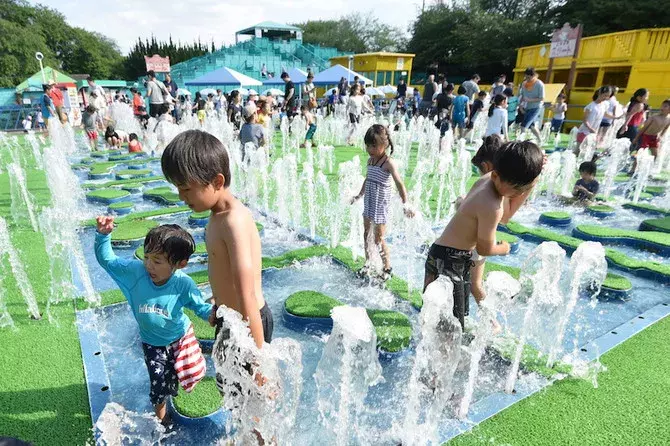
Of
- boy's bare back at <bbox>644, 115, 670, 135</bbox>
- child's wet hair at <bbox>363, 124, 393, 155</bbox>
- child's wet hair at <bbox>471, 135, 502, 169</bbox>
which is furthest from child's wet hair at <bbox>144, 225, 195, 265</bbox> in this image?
boy's bare back at <bbox>644, 115, 670, 135</bbox>

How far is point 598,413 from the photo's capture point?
8.46ft

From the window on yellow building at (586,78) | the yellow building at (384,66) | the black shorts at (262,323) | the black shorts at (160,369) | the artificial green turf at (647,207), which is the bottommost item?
the artificial green turf at (647,207)

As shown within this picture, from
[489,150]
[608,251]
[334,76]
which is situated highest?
[334,76]

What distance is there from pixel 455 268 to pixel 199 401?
6.28 feet

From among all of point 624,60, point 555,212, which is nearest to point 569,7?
point 624,60

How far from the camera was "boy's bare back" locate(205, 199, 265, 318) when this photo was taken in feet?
5.72

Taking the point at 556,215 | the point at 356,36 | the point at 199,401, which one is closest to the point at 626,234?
the point at 556,215

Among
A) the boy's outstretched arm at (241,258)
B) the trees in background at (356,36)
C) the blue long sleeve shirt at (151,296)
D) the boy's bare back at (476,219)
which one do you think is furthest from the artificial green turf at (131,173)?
the trees in background at (356,36)

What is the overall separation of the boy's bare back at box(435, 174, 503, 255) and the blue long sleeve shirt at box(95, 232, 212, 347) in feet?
5.43

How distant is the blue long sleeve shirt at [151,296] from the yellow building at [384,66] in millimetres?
33274

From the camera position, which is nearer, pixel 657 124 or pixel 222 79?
pixel 657 124

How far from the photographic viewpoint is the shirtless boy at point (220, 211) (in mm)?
1671

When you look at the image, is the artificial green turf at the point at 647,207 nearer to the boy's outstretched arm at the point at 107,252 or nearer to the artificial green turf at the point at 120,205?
the boy's outstretched arm at the point at 107,252

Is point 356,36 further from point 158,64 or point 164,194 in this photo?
point 164,194
